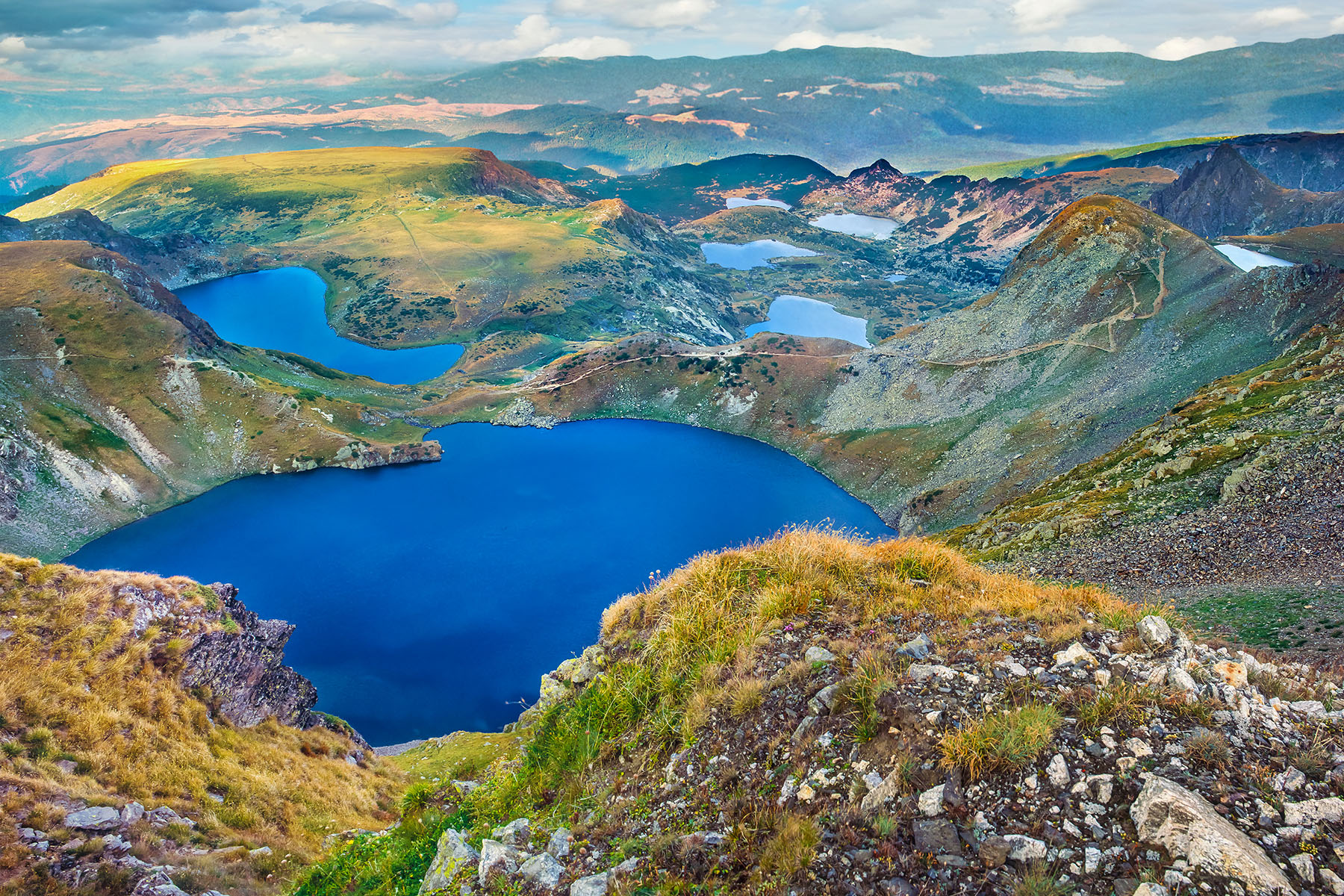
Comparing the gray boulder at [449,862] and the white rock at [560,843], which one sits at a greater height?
the white rock at [560,843]

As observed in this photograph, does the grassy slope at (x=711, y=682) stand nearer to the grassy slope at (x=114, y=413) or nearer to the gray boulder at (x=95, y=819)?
the gray boulder at (x=95, y=819)

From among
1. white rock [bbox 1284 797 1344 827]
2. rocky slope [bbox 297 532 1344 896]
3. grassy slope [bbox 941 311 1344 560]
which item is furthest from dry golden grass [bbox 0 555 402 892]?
grassy slope [bbox 941 311 1344 560]

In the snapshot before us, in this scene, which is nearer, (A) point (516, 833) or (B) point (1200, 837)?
(B) point (1200, 837)

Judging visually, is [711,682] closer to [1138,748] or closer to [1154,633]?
[1138,748]

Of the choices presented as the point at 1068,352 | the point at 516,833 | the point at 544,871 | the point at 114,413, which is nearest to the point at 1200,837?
the point at 544,871

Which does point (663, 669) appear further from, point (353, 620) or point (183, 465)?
point (183, 465)

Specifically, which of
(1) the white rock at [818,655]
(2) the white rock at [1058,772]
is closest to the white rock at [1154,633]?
(2) the white rock at [1058,772]
